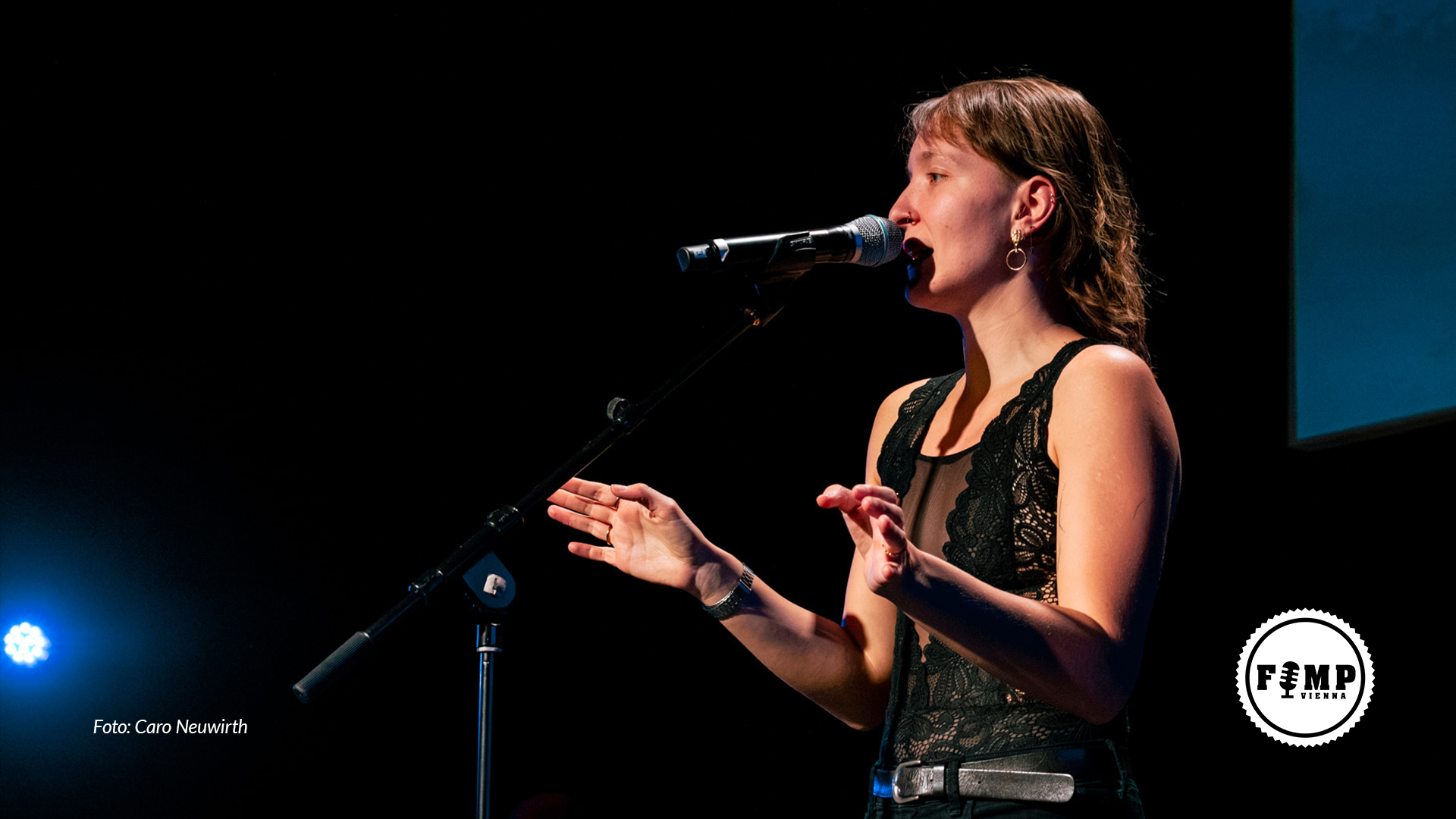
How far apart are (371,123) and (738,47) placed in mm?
1087

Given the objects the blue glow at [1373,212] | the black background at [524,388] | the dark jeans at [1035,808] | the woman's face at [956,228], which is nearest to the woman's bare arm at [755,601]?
the dark jeans at [1035,808]

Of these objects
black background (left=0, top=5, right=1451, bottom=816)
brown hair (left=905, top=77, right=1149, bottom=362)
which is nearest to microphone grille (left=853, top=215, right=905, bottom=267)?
brown hair (left=905, top=77, right=1149, bottom=362)

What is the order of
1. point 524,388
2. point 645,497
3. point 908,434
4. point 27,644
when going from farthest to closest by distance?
point 524,388
point 27,644
point 908,434
point 645,497

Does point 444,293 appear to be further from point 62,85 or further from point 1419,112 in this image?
point 1419,112

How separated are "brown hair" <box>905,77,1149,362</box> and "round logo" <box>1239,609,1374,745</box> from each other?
5.88 feet

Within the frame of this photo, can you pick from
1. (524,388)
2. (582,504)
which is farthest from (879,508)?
(524,388)

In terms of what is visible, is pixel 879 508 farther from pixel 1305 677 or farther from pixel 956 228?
pixel 1305 677

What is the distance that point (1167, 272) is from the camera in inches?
128

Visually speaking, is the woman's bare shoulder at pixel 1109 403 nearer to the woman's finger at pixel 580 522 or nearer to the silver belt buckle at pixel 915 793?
the silver belt buckle at pixel 915 793

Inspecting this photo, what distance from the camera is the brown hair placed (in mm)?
1646

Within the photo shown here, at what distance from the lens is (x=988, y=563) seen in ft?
4.72

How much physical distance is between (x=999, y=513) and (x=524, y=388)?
1.87 metres

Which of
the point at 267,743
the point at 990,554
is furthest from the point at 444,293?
the point at 990,554

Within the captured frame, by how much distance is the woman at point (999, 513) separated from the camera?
1216mm
